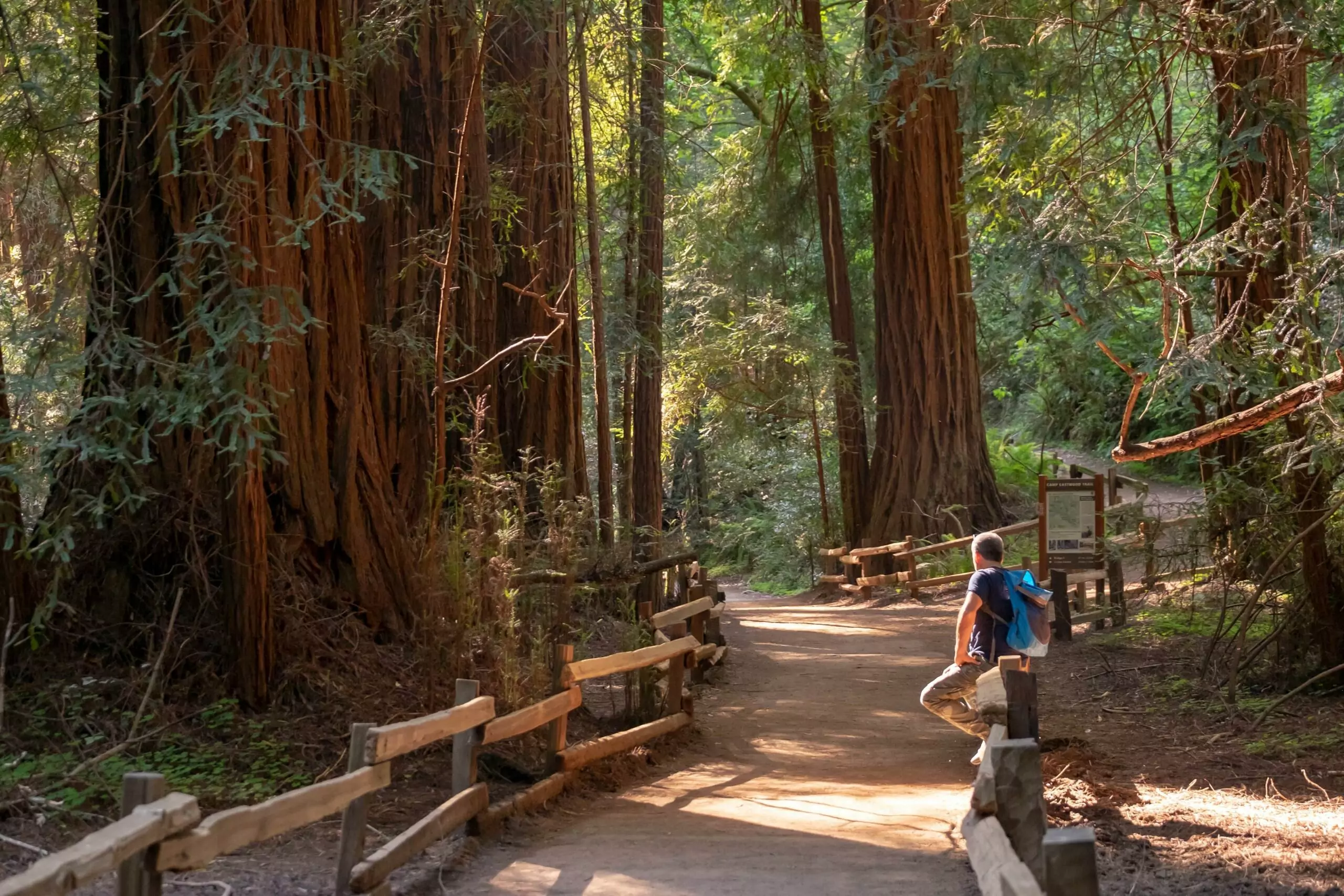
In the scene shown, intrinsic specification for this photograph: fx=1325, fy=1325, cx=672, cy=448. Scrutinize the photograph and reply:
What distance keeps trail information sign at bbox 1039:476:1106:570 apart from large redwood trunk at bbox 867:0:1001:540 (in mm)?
5999

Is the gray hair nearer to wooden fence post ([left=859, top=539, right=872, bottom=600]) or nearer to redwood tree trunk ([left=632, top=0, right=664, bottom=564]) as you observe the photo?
redwood tree trunk ([left=632, top=0, right=664, bottom=564])

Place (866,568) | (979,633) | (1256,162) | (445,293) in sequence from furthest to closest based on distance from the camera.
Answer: (866,568) → (1256,162) → (445,293) → (979,633)

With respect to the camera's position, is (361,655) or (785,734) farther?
(785,734)

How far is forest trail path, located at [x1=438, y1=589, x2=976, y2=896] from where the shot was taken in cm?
588

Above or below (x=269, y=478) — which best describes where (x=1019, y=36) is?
above

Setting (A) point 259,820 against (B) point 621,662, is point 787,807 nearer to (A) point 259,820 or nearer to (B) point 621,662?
(B) point 621,662

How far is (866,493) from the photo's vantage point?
75.2ft

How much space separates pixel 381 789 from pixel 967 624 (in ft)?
11.0

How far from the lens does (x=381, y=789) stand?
7.08 meters

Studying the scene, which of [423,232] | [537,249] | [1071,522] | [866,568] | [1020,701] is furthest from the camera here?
[866,568]

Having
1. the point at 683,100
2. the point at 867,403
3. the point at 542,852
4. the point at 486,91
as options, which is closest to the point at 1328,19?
the point at 542,852

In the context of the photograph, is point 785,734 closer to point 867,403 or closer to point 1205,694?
point 1205,694

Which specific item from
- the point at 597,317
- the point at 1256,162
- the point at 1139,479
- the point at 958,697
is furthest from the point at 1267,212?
the point at 1139,479

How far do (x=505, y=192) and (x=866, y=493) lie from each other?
483 inches
